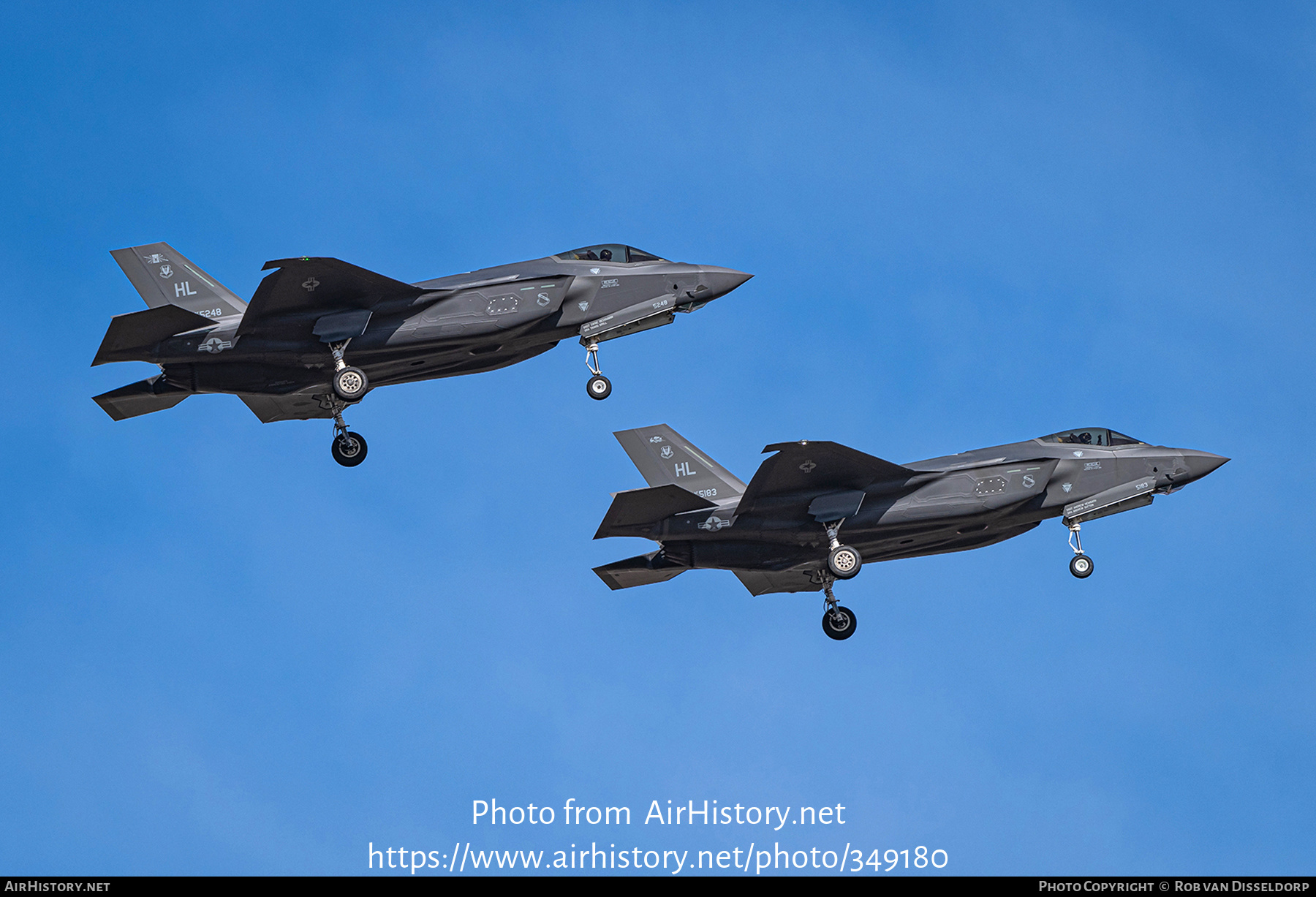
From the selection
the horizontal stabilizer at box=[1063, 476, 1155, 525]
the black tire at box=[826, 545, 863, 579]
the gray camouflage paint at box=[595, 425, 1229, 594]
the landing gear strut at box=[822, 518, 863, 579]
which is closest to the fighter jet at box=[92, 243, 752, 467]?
the gray camouflage paint at box=[595, 425, 1229, 594]

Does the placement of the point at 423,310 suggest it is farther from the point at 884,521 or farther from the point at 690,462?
the point at 884,521

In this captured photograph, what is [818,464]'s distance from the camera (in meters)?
37.0

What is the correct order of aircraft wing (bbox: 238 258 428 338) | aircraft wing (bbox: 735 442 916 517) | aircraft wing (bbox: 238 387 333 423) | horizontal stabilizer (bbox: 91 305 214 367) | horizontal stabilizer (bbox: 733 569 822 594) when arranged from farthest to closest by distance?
horizontal stabilizer (bbox: 733 569 822 594)
aircraft wing (bbox: 238 387 333 423)
aircraft wing (bbox: 735 442 916 517)
aircraft wing (bbox: 238 258 428 338)
horizontal stabilizer (bbox: 91 305 214 367)

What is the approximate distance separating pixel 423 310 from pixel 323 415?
4394 millimetres

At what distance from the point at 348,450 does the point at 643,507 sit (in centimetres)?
751

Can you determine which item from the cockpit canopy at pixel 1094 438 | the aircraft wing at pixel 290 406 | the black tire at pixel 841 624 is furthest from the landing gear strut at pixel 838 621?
the aircraft wing at pixel 290 406

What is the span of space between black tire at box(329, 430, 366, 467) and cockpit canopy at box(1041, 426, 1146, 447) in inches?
637

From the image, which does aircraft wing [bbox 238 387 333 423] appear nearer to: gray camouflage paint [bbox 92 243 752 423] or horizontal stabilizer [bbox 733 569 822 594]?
gray camouflage paint [bbox 92 243 752 423]

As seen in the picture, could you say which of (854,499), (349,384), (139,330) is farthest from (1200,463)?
(139,330)

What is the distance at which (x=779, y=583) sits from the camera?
A: 41.5 m

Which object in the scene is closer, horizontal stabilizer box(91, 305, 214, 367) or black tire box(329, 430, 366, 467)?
horizontal stabilizer box(91, 305, 214, 367)

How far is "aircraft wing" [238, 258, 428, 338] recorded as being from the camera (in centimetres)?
3634

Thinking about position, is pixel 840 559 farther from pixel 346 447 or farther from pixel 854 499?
pixel 346 447
